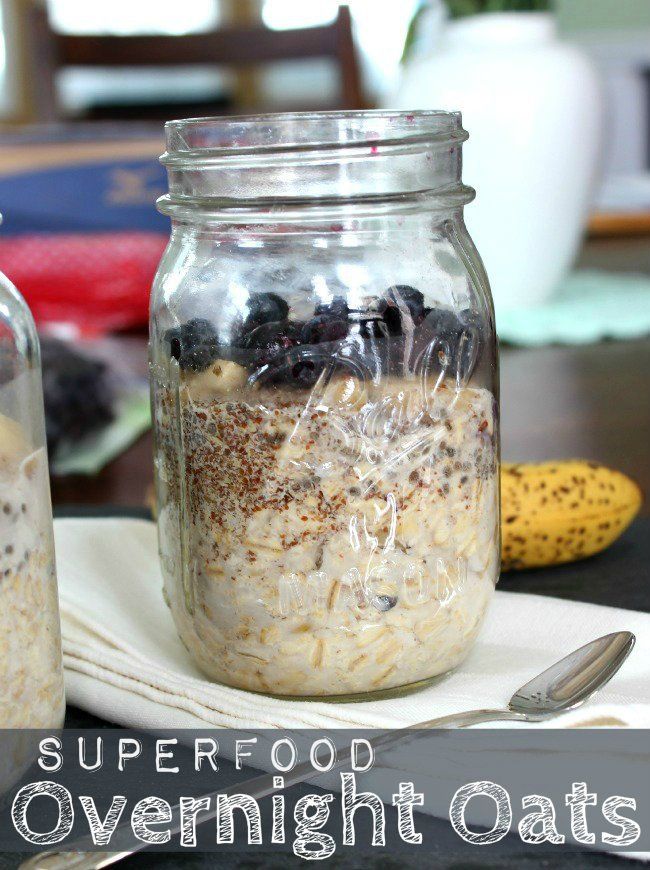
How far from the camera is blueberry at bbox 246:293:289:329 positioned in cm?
53

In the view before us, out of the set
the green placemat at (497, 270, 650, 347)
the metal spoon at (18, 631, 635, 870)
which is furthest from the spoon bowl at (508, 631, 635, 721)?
the green placemat at (497, 270, 650, 347)

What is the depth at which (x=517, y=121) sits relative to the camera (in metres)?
1.53

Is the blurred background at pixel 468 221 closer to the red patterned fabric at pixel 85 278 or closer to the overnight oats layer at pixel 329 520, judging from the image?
the red patterned fabric at pixel 85 278

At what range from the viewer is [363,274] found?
1.77 ft

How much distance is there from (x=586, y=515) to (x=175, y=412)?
0.95 ft

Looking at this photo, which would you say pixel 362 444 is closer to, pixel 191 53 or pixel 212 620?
pixel 212 620

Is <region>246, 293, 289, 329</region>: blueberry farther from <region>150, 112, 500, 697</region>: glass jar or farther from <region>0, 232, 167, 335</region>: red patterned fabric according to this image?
<region>0, 232, 167, 335</region>: red patterned fabric

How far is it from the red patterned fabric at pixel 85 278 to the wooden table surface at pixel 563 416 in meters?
0.15

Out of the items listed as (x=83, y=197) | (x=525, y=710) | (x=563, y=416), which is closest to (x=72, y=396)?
(x=563, y=416)

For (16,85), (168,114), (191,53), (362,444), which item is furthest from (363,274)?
(16,85)

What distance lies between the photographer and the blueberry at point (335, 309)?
1.75 ft

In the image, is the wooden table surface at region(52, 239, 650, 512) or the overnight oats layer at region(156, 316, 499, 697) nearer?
the overnight oats layer at region(156, 316, 499, 697)

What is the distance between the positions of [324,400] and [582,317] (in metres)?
1.05

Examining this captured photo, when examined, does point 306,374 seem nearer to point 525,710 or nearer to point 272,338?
point 272,338
